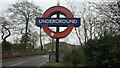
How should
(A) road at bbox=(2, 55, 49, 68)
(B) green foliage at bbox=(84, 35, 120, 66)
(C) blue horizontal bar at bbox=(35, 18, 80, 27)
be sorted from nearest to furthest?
(B) green foliage at bbox=(84, 35, 120, 66) < (C) blue horizontal bar at bbox=(35, 18, 80, 27) < (A) road at bbox=(2, 55, 49, 68)

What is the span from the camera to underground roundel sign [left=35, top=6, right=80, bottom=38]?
18.5 metres

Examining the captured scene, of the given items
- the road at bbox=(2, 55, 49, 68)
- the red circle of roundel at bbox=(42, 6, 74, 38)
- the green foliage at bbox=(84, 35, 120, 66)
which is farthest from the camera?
the road at bbox=(2, 55, 49, 68)

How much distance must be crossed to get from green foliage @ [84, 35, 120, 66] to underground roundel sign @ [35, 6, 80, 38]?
10.3ft

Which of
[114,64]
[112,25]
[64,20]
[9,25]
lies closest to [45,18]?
[64,20]

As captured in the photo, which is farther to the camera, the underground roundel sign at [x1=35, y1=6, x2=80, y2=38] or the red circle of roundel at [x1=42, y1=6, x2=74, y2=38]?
the red circle of roundel at [x1=42, y1=6, x2=74, y2=38]

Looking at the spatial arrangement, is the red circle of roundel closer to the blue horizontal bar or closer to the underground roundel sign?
the underground roundel sign

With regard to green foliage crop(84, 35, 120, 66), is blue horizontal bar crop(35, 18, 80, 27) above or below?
above

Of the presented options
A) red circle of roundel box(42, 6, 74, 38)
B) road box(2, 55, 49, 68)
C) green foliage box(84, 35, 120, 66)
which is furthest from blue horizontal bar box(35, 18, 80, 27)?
road box(2, 55, 49, 68)

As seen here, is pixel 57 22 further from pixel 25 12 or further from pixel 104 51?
pixel 25 12

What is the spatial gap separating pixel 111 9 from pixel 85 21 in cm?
1398

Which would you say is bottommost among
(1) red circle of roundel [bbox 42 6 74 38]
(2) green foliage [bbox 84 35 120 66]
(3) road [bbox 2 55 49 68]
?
(3) road [bbox 2 55 49 68]

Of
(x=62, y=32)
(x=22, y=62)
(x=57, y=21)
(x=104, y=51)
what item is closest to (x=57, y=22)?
(x=57, y=21)

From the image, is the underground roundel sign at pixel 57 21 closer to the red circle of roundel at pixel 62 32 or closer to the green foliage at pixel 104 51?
the red circle of roundel at pixel 62 32

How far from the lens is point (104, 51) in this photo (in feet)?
45.7
